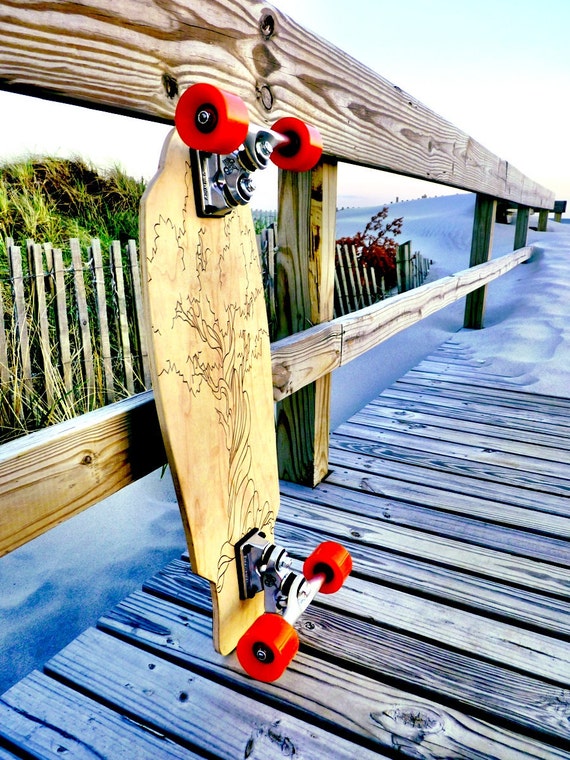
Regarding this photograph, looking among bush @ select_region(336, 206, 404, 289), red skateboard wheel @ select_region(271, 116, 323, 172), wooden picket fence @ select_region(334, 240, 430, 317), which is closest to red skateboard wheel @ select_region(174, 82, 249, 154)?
red skateboard wheel @ select_region(271, 116, 323, 172)

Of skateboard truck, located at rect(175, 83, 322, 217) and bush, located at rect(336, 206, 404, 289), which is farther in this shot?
bush, located at rect(336, 206, 404, 289)

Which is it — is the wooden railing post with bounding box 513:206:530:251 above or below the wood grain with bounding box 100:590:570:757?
above

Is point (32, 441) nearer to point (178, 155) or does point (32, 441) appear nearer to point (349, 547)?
point (178, 155)

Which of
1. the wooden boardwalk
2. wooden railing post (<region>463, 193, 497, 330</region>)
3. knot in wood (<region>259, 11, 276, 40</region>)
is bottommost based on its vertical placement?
the wooden boardwalk

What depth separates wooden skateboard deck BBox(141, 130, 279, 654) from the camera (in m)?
0.89

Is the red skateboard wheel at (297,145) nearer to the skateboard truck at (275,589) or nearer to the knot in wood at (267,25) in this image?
the knot in wood at (267,25)

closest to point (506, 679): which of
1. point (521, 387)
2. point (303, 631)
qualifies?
point (303, 631)

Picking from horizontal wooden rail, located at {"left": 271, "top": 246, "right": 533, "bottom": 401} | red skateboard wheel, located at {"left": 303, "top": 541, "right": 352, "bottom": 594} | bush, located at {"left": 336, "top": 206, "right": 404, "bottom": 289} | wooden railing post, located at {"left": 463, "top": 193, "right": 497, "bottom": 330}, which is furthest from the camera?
bush, located at {"left": 336, "top": 206, "right": 404, "bottom": 289}

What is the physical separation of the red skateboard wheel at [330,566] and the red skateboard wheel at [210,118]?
838 mm

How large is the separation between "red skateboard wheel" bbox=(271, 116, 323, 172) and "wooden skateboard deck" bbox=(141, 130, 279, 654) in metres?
0.14

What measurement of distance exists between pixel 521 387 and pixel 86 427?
2903 mm

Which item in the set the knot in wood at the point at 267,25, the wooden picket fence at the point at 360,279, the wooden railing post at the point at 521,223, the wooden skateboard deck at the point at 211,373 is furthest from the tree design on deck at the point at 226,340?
the wooden railing post at the point at 521,223

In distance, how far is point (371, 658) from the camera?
1175 mm

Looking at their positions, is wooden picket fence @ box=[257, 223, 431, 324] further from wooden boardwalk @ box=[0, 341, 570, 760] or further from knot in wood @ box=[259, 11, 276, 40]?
knot in wood @ box=[259, 11, 276, 40]
